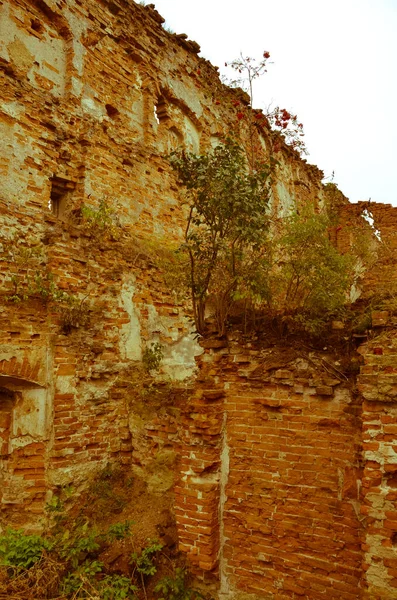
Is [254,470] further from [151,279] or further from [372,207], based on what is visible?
[372,207]

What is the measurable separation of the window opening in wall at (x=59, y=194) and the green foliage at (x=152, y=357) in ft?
8.15

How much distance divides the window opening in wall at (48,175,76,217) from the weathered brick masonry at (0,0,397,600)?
0.9 inches

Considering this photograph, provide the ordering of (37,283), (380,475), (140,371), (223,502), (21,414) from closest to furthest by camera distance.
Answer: (380,475)
(223,502)
(21,414)
(37,283)
(140,371)

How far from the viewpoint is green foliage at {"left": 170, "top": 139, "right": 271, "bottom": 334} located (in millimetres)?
4590

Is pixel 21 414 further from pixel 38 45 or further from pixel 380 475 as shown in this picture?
pixel 38 45

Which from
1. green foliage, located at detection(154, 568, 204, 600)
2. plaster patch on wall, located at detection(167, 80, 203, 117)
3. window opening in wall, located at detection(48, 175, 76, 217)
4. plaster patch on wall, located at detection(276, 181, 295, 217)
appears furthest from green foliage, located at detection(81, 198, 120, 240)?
plaster patch on wall, located at detection(276, 181, 295, 217)

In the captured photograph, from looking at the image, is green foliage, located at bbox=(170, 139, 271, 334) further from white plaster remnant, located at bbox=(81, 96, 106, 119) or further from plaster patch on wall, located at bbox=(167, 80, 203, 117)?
plaster patch on wall, located at bbox=(167, 80, 203, 117)

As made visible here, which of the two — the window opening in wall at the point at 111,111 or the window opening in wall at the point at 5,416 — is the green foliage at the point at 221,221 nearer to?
the window opening in wall at the point at 5,416

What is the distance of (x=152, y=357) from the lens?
21.5 feet

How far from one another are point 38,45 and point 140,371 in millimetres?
5124

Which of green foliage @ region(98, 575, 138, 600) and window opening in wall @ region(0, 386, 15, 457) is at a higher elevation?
window opening in wall @ region(0, 386, 15, 457)

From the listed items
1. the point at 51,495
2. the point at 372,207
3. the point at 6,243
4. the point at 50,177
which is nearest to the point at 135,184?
the point at 50,177

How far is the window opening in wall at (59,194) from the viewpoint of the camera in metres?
6.41

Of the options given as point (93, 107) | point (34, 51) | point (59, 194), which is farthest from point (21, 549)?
point (34, 51)
